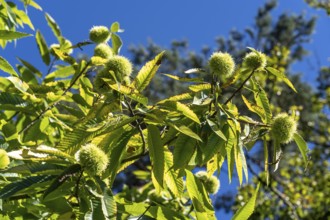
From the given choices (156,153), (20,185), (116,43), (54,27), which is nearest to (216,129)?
(156,153)

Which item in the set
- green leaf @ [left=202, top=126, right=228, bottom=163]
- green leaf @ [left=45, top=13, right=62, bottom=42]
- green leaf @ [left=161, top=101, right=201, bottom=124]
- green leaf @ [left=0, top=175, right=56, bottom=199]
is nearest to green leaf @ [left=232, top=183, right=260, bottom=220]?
green leaf @ [left=202, top=126, right=228, bottom=163]

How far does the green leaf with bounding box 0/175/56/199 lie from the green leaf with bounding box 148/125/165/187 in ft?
0.98

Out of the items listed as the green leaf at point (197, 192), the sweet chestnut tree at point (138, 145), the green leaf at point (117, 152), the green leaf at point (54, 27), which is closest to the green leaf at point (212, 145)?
the sweet chestnut tree at point (138, 145)

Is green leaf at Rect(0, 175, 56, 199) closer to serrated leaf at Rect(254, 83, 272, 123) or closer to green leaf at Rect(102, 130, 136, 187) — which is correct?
green leaf at Rect(102, 130, 136, 187)

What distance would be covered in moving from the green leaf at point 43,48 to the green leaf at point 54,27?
3.5 inches

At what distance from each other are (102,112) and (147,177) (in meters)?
1.89

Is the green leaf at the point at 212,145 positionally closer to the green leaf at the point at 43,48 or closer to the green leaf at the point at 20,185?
the green leaf at the point at 20,185

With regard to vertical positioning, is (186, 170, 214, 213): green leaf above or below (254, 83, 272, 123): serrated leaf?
below

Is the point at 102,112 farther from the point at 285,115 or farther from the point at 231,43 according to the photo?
the point at 231,43

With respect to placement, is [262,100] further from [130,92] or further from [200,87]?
[130,92]

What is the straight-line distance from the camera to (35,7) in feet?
9.50

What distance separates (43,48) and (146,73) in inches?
55.8

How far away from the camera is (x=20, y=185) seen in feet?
5.01

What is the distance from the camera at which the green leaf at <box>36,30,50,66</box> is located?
9.72 ft
